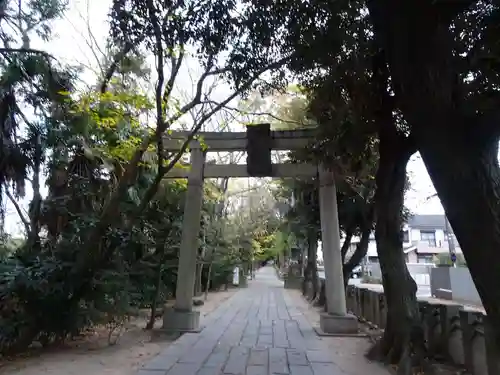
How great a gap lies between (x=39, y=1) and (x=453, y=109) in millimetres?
6964

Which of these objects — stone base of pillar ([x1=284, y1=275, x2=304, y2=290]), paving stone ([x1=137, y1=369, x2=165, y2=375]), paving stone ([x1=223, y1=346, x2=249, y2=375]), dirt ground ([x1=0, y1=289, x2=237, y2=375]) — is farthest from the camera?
stone base of pillar ([x1=284, y1=275, x2=304, y2=290])

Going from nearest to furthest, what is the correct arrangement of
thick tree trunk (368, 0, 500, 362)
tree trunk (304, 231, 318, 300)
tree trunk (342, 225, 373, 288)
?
thick tree trunk (368, 0, 500, 362)
tree trunk (342, 225, 373, 288)
tree trunk (304, 231, 318, 300)

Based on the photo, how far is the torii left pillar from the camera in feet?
24.8

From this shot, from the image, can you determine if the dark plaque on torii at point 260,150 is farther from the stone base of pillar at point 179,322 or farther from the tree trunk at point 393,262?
the stone base of pillar at point 179,322

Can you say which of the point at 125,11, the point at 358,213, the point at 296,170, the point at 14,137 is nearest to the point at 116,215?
the point at 14,137

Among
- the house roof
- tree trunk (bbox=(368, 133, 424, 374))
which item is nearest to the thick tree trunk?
tree trunk (bbox=(368, 133, 424, 374))

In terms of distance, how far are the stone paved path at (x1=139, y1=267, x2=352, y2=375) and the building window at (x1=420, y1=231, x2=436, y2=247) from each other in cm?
2781

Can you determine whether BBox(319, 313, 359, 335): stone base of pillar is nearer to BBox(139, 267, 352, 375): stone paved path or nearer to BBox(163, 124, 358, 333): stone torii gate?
→ BBox(163, 124, 358, 333): stone torii gate

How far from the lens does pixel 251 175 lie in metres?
8.13

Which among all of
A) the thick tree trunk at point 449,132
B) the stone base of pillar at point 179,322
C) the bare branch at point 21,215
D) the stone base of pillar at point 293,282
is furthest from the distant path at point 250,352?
the stone base of pillar at point 293,282

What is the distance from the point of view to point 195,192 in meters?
8.03

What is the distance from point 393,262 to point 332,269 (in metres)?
2.38

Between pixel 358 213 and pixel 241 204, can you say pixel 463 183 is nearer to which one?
pixel 358 213

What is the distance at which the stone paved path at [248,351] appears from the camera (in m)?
4.83
